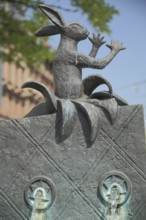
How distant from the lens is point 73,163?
619 centimetres

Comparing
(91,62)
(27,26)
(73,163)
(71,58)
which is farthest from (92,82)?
(27,26)

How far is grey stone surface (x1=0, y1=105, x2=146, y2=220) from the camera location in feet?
20.1

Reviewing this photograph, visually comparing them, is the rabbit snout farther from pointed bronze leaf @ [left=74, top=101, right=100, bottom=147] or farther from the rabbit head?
pointed bronze leaf @ [left=74, top=101, right=100, bottom=147]

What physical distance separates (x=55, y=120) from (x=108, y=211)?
34.9 inches

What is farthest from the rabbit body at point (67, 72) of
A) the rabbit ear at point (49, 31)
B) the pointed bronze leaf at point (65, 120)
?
the pointed bronze leaf at point (65, 120)

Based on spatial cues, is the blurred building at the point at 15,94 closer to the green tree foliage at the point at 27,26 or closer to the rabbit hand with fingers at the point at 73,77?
the green tree foliage at the point at 27,26

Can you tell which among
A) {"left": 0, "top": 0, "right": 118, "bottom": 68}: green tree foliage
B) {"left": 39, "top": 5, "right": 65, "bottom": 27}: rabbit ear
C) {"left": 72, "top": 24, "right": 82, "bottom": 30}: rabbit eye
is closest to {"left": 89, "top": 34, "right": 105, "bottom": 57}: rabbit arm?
{"left": 72, "top": 24, "right": 82, "bottom": 30}: rabbit eye

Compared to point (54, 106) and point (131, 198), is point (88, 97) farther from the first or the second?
point (131, 198)

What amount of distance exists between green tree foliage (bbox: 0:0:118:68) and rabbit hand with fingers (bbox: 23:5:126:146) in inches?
285

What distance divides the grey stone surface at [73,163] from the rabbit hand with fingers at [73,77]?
0.39ft

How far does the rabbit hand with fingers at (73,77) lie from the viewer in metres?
6.28

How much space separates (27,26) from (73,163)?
27.6 ft

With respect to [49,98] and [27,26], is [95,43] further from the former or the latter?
[27,26]

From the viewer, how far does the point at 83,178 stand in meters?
6.16
